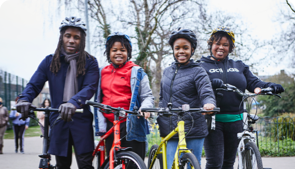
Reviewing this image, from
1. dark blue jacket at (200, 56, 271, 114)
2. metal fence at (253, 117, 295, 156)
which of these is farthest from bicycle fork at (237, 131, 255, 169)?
metal fence at (253, 117, 295, 156)

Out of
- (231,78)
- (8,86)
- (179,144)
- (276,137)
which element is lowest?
(276,137)

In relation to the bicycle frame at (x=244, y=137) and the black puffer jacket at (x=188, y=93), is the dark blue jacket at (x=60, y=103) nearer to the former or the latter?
the black puffer jacket at (x=188, y=93)

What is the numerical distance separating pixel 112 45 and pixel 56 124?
3.38 feet

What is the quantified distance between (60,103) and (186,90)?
4.13 ft

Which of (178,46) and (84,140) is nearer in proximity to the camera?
(84,140)

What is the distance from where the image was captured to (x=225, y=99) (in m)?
3.07

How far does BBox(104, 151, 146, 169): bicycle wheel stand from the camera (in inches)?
90.5

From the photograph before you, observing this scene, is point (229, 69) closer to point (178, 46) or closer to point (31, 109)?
point (178, 46)

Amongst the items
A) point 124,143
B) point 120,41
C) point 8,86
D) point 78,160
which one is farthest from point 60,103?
point 8,86

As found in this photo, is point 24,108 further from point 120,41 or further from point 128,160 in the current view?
point 120,41

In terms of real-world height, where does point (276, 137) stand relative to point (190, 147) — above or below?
below

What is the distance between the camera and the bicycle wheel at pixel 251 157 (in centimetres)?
256

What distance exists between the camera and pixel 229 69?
3176 millimetres

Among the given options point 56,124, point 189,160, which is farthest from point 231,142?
point 56,124
